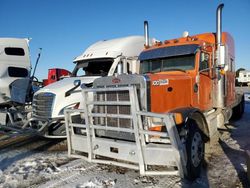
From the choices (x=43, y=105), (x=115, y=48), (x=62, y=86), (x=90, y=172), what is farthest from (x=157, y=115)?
(x=115, y=48)

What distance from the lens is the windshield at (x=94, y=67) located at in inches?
318

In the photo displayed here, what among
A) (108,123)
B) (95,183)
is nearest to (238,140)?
(108,123)

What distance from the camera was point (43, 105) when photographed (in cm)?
696

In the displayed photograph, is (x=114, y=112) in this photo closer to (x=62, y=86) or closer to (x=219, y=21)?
(x=62, y=86)

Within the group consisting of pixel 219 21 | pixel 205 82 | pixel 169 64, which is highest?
pixel 219 21

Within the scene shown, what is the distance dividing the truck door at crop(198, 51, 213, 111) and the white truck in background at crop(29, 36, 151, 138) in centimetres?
177

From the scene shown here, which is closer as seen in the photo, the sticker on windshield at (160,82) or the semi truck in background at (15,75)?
the sticker on windshield at (160,82)

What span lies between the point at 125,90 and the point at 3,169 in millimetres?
3108

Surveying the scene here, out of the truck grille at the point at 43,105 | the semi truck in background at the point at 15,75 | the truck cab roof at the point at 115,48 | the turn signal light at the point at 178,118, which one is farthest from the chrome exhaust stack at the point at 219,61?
the semi truck in background at the point at 15,75

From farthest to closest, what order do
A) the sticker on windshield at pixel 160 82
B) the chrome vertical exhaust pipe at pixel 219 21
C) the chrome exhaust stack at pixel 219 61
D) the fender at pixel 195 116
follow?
1. the chrome vertical exhaust pipe at pixel 219 21
2. the chrome exhaust stack at pixel 219 61
3. the sticker on windshield at pixel 160 82
4. the fender at pixel 195 116

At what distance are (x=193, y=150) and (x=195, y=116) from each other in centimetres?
68

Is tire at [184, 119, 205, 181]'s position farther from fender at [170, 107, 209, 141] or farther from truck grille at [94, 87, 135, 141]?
truck grille at [94, 87, 135, 141]

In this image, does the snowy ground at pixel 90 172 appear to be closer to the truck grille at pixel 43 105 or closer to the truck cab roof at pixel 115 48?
the truck grille at pixel 43 105

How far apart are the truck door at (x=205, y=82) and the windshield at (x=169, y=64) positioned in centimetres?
27
